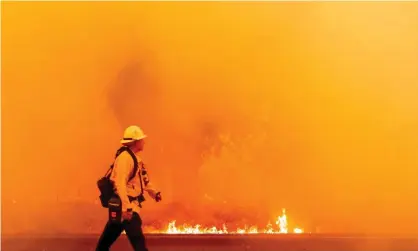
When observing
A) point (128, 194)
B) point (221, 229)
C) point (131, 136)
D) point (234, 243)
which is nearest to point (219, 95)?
point (221, 229)

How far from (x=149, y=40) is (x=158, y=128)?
4.83ft

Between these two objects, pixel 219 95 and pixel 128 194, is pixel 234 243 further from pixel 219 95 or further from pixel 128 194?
pixel 219 95

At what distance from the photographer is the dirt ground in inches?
281

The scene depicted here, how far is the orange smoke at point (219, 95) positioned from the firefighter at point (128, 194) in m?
4.99

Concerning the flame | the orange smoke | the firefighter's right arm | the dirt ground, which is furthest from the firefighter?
the orange smoke

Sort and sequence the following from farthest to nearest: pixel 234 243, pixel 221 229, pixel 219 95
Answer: pixel 219 95, pixel 221 229, pixel 234 243

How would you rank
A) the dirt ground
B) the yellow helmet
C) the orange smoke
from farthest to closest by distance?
the orange smoke → the dirt ground → the yellow helmet

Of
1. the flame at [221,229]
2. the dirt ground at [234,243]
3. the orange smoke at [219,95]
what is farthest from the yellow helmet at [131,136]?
the orange smoke at [219,95]

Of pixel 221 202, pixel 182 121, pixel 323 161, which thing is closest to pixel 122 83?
pixel 182 121

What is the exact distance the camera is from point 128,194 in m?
5.36

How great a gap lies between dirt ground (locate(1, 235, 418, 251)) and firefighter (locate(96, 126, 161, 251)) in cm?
175

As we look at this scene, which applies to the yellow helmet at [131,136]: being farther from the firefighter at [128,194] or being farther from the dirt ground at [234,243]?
the dirt ground at [234,243]

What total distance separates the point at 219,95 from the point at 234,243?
3.92m

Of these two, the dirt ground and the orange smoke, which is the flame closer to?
the dirt ground
